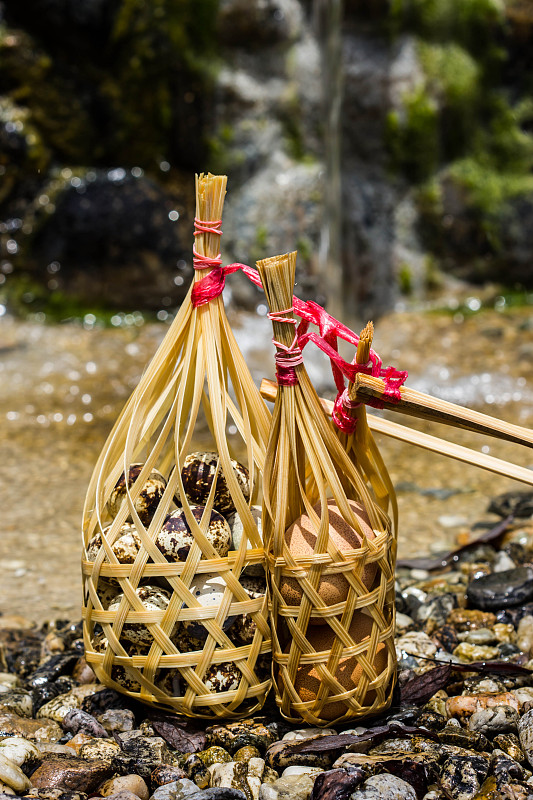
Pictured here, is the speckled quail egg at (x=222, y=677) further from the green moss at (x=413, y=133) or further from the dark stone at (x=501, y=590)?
the green moss at (x=413, y=133)

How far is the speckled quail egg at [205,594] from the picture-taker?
1676 millimetres

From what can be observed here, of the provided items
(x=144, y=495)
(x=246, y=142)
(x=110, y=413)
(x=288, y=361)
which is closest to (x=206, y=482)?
(x=144, y=495)

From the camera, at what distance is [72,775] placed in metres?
1.62

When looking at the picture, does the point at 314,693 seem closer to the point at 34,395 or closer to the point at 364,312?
the point at 34,395

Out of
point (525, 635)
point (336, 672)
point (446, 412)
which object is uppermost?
point (446, 412)

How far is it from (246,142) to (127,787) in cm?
627

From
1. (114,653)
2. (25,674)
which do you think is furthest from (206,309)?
(25,674)

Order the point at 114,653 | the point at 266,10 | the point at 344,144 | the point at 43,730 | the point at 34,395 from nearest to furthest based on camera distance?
the point at 114,653, the point at 43,730, the point at 34,395, the point at 266,10, the point at 344,144

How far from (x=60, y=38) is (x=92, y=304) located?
2.43 m

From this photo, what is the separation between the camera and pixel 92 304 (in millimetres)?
7027

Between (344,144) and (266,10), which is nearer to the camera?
(266,10)

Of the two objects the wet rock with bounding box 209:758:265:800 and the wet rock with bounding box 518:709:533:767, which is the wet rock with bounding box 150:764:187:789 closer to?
the wet rock with bounding box 209:758:265:800

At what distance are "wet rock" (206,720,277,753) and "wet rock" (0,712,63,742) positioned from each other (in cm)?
39

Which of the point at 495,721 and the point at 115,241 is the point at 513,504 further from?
the point at 115,241
